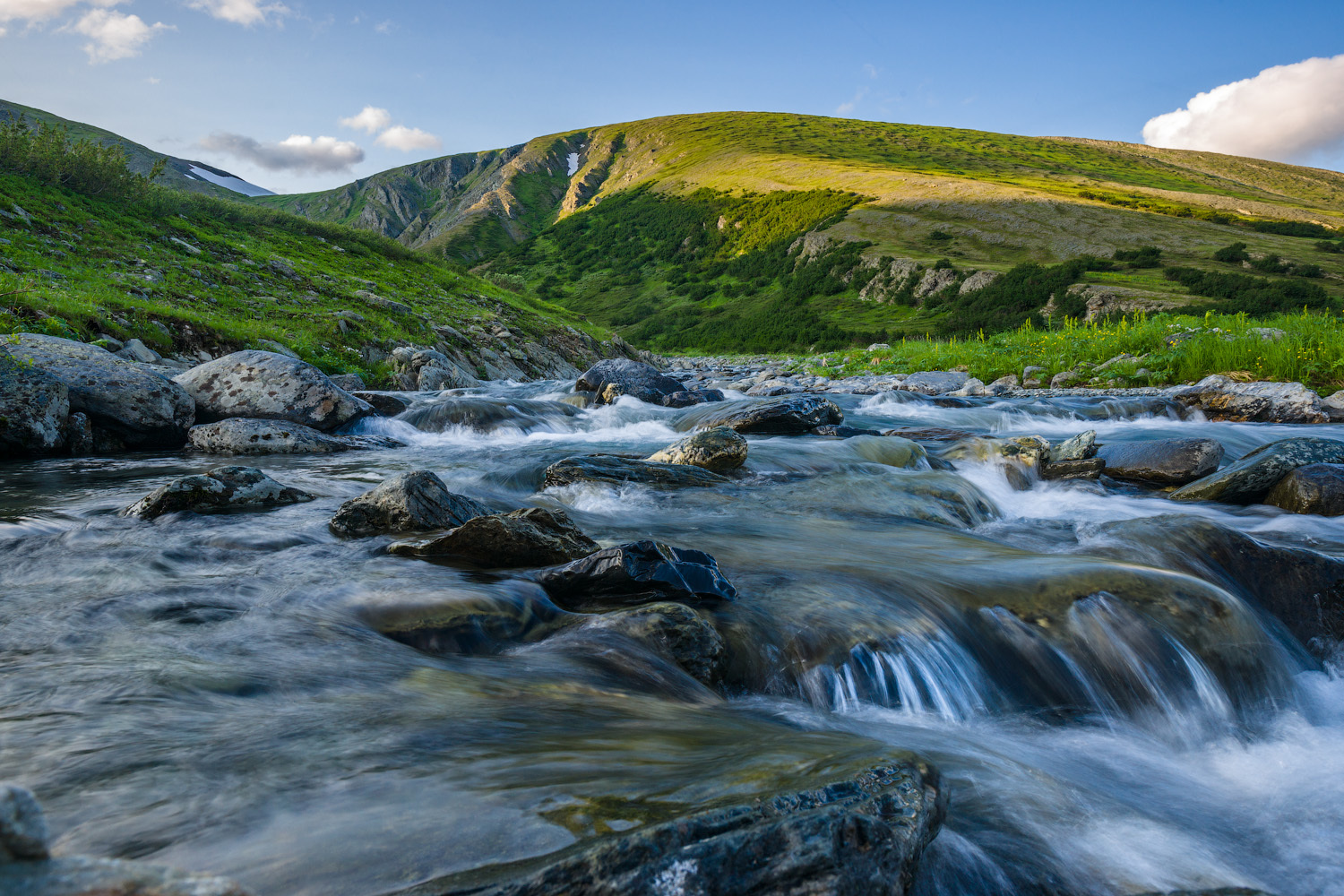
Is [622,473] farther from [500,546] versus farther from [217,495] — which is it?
[217,495]

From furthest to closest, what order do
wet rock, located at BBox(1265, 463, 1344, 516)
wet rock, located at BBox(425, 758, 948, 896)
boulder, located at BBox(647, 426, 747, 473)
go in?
boulder, located at BBox(647, 426, 747, 473) → wet rock, located at BBox(1265, 463, 1344, 516) → wet rock, located at BBox(425, 758, 948, 896)

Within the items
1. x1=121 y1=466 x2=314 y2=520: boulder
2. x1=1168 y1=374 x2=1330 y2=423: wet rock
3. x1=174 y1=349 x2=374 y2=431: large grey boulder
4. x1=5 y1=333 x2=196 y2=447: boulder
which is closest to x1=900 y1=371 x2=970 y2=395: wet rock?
x1=1168 y1=374 x2=1330 y2=423: wet rock

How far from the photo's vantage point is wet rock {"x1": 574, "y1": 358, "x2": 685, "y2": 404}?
1577 centimetres

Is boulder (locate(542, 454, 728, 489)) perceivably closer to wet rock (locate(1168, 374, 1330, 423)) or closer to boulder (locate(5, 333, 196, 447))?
boulder (locate(5, 333, 196, 447))

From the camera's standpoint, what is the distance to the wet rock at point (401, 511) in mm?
5215

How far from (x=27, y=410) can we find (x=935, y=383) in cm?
1815

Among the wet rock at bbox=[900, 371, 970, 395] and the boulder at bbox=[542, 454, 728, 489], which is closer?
the boulder at bbox=[542, 454, 728, 489]

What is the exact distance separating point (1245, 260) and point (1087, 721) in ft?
169

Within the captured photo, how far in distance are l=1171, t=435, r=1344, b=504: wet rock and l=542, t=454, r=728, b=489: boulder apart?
17.2 ft

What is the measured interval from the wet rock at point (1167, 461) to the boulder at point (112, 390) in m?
12.2

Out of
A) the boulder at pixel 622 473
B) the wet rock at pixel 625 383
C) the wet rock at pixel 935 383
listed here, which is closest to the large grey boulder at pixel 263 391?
the boulder at pixel 622 473

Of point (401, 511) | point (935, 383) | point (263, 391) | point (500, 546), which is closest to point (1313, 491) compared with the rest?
point (500, 546)

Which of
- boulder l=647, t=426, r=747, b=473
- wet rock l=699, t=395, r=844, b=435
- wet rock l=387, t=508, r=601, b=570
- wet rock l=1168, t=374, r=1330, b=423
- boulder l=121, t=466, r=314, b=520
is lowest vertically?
boulder l=121, t=466, r=314, b=520

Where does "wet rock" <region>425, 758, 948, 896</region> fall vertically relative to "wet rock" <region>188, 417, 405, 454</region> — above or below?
above
